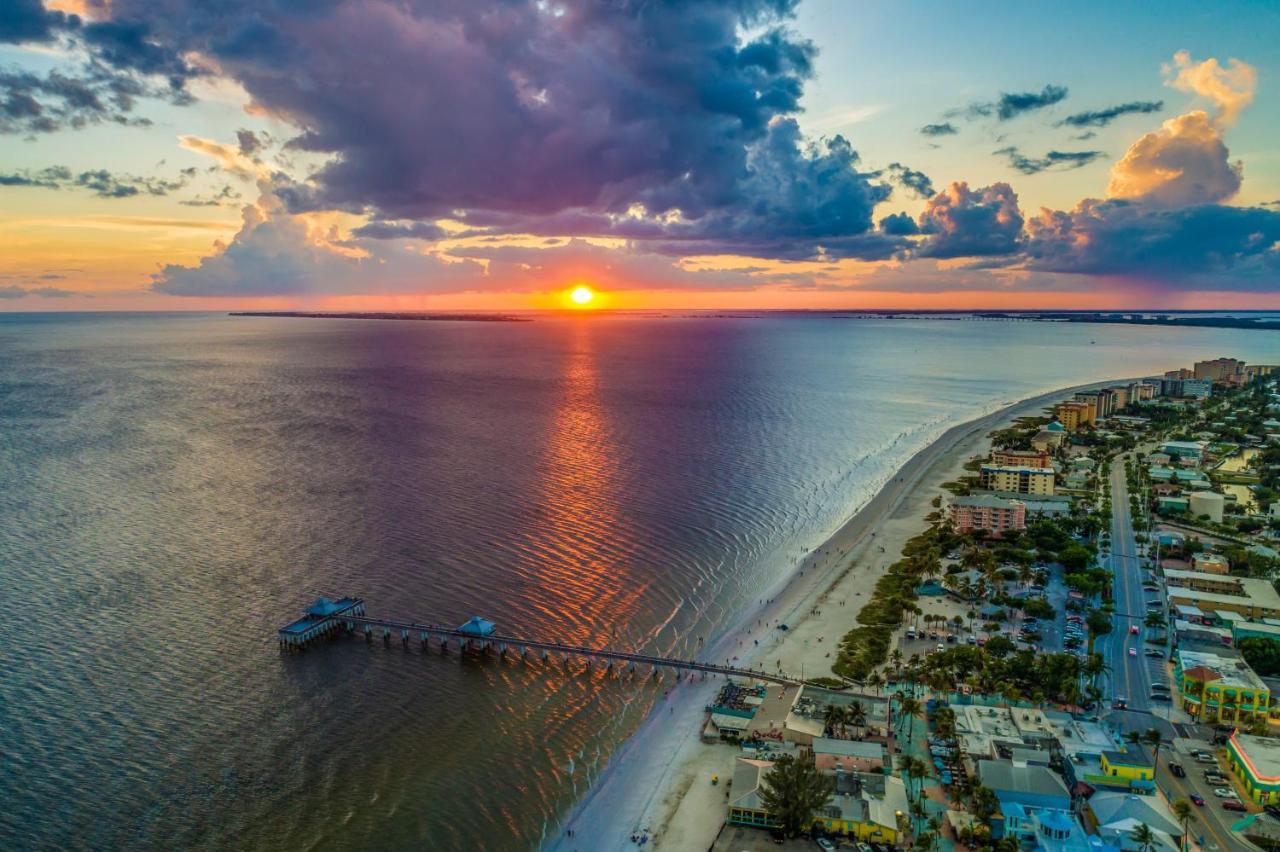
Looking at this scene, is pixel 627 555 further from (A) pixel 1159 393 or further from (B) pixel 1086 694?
(A) pixel 1159 393

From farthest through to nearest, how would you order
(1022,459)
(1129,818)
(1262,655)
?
(1022,459)
(1262,655)
(1129,818)

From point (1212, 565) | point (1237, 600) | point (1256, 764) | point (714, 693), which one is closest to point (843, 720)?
Result: point (714, 693)

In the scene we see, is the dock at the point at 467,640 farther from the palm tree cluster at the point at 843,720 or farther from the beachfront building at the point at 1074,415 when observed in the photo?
the beachfront building at the point at 1074,415

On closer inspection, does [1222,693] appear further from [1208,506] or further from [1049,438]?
[1049,438]

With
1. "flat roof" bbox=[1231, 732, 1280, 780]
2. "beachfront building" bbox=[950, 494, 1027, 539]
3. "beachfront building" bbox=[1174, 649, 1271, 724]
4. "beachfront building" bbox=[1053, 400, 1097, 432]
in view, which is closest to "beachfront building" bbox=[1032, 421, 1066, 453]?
"beachfront building" bbox=[1053, 400, 1097, 432]

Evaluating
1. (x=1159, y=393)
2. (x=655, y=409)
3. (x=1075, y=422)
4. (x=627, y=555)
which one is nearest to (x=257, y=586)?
(x=627, y=555)

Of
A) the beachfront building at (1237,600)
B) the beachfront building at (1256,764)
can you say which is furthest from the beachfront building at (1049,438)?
the beachfront building at (1256,764)
